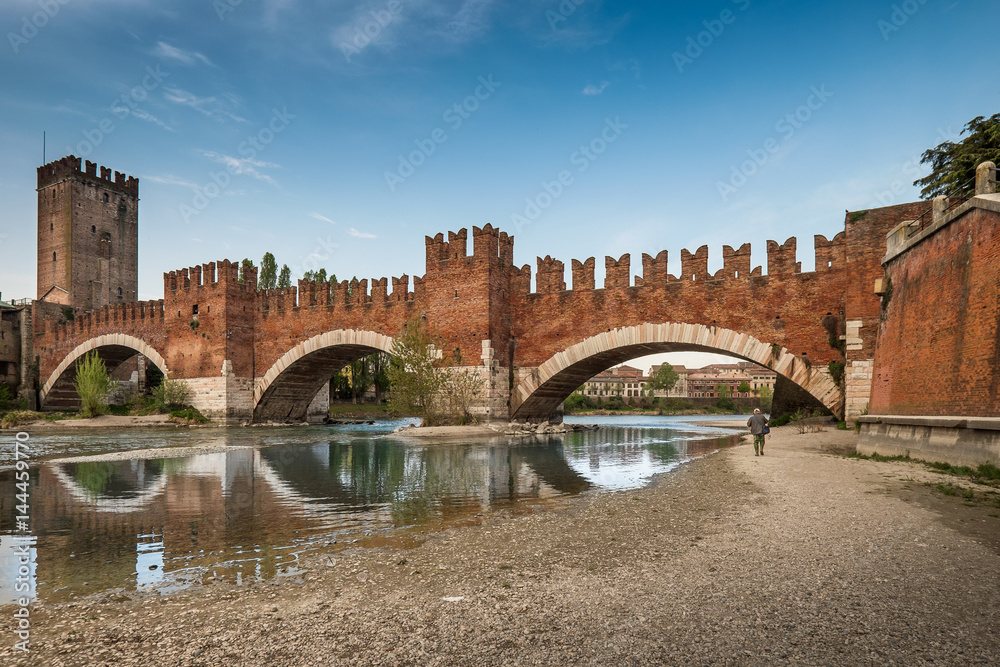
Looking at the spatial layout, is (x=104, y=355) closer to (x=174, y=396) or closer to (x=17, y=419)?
(x=17, y=419)

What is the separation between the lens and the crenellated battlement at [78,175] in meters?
46.8

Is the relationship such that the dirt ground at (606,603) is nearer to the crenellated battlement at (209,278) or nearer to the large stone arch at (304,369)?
the large stone arch at (304,369)

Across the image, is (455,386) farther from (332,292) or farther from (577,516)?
(577,516)

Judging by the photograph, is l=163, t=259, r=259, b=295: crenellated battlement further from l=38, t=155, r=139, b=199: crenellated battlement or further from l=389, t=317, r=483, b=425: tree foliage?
l=38, t=155, r=139, b=199: crenellated battlement

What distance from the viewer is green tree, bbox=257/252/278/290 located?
4469 cm

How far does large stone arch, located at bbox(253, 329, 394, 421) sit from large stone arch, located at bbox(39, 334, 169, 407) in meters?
6.20

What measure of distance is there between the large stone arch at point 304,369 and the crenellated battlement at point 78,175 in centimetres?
2947

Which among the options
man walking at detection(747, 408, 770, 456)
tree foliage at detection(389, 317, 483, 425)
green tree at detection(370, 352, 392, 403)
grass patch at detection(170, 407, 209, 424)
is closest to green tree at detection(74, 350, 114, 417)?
grass patch at detection(170, 407, 209, 424)

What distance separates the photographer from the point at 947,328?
34.7 feet

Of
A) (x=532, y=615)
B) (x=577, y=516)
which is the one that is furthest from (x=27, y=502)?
(x=532, y=615)

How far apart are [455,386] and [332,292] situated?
9842mm

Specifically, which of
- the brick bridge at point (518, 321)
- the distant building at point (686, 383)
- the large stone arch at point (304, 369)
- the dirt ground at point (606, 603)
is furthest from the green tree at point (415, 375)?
the distant building at point (686, 383)

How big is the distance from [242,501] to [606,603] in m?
6.07

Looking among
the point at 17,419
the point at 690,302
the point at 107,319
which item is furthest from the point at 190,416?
the point at 690,302
